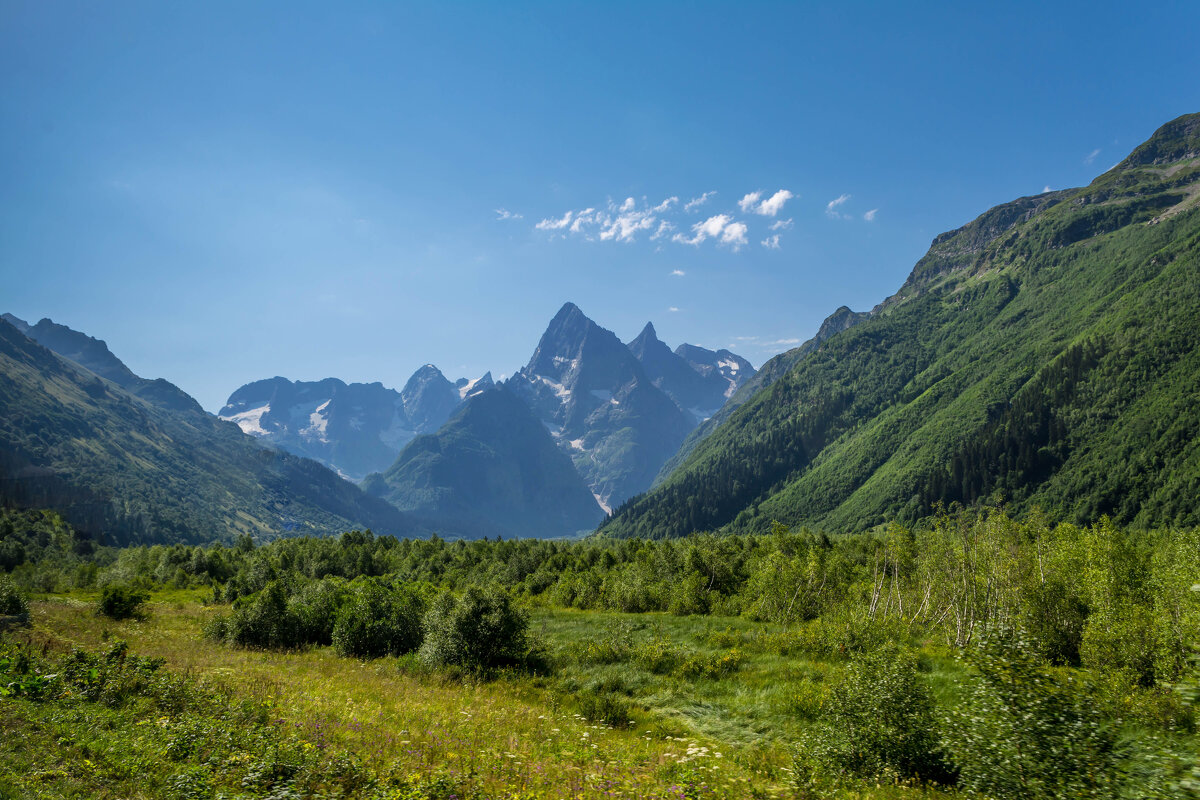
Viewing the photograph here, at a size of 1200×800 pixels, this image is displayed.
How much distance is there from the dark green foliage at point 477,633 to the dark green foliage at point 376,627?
3.43 m

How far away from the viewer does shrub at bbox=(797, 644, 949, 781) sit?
18062mm

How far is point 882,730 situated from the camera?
1823cm

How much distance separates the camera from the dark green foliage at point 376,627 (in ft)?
141

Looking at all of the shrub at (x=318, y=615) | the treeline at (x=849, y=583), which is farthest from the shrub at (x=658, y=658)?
the shrub at (x=318, y=615)

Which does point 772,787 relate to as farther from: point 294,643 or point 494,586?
point 294,643

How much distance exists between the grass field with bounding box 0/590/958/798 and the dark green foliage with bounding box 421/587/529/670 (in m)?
1.93

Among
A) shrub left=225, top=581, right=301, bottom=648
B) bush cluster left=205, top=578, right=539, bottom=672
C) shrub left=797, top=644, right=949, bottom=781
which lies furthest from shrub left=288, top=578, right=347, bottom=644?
shrub left=797, top=644, right=949, bottom=781

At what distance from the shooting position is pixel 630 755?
2197cm

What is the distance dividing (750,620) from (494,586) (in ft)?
119

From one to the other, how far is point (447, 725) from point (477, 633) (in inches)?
641

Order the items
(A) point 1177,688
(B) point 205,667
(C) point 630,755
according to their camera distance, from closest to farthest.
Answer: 1. (A) point 1177,688
2. (C) point 630,755
3. (B) point 205,667

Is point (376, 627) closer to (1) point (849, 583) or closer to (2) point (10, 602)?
(2) point (10, 602)

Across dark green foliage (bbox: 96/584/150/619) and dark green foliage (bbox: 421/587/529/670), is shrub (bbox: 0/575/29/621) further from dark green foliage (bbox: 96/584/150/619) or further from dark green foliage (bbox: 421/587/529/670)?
dark green foliage (bbox: 421/587/529/670)

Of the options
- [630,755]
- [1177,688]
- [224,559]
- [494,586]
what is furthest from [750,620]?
[224,559]
